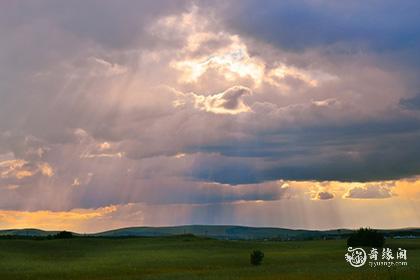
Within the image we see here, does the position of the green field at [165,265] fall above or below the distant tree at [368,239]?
below

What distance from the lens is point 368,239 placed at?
428ft

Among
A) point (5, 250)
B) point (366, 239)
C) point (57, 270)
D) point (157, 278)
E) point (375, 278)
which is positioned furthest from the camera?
point (366, 239)

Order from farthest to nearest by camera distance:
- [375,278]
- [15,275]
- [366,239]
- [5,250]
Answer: [366,239], [5,250], [15,275], [375,278]

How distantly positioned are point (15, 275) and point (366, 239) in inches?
3273

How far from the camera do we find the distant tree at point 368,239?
425 ft

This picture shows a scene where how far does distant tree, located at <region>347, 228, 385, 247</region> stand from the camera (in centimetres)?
12962

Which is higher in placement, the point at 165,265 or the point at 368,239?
the point at 368,239

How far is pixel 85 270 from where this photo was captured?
77188 mm

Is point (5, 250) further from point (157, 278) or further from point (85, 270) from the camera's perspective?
point (157, 278)

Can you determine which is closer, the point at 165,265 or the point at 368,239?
the point at 165,265

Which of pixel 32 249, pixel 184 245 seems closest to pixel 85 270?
pixel 32 249

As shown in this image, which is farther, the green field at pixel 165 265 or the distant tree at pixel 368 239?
the distant tree at pixel 368 239

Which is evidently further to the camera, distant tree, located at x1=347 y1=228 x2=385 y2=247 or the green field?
distant tree, located at x1=347 y1=228 x2=385 y2=247

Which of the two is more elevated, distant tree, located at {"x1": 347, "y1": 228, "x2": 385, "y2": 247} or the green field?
distant tree, located at {"x1": 347, "y1": 228, "x2": 385, "y2": 247}
